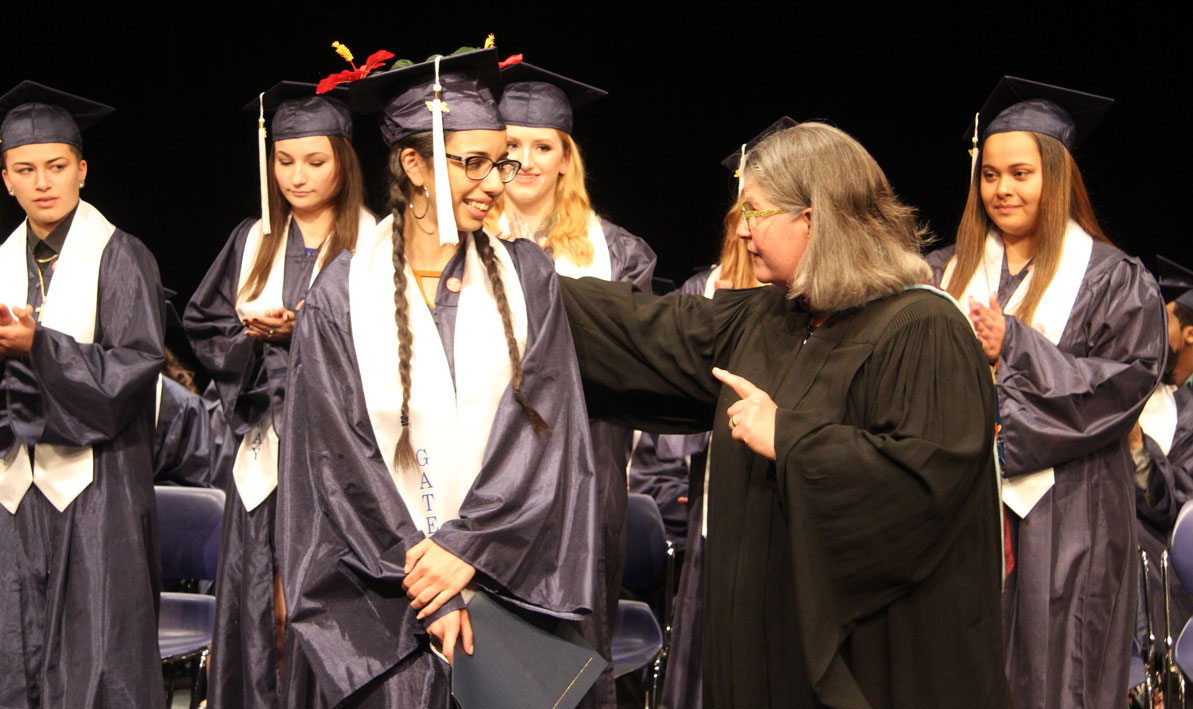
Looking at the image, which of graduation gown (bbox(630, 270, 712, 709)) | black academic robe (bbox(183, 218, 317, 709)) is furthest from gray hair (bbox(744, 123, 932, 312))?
black academic robe (bbox(183, 218, 317, 709))

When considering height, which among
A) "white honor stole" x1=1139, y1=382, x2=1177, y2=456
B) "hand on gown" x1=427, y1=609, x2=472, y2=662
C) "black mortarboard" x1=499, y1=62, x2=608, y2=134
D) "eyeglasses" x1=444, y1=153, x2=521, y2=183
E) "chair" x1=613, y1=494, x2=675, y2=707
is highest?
"black mortarboard" x1=499, y1=62, x2=608, y2=134

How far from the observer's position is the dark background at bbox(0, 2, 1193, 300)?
5684 millimetres

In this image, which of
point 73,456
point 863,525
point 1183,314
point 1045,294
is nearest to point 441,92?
point 863,525

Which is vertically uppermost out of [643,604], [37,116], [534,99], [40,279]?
[534,99]

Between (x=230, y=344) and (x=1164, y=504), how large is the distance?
3615mm

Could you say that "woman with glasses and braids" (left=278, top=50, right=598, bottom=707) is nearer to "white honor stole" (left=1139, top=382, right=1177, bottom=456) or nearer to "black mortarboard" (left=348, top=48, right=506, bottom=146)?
"black mortarboard" (left=348, top=48, right=506, bottom=146)

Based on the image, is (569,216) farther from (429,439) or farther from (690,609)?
(429,439)

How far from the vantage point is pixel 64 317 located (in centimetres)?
364

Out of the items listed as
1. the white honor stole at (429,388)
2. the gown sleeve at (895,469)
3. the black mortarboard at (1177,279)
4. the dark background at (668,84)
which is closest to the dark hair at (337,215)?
the white honor stole at (429,388)

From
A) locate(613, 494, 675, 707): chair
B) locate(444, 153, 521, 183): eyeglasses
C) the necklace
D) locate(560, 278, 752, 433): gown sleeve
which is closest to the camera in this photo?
locate(444, 153, 521, 183): eyeglasses

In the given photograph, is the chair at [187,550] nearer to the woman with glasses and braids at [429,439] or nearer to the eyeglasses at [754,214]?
the woman with glasses and braids at [429,439]

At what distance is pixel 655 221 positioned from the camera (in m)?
6.32

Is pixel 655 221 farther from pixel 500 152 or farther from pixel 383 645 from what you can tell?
pixel 383 645

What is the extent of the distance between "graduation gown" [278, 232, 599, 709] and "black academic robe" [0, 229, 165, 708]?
1.34 meters
